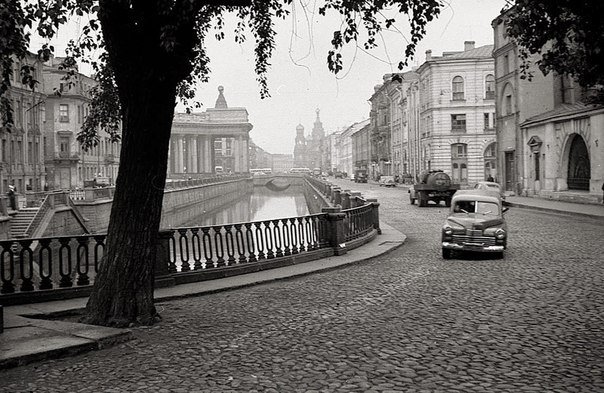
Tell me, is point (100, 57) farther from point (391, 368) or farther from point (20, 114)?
point (20, 114)

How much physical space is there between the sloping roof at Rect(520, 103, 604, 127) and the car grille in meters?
20.4

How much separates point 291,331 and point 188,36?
423cm

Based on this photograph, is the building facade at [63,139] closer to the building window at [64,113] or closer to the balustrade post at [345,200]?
the building window at [64,113]

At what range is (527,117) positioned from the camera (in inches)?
1702

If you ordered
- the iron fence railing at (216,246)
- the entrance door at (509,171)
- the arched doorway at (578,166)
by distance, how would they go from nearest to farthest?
the iron fence railing at (216,246) < the arched doorway at (578,166) < the entrance door at (509,171)

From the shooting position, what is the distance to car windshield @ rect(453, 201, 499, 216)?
1579 centimetres

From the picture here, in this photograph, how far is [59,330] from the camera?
25.0 feet

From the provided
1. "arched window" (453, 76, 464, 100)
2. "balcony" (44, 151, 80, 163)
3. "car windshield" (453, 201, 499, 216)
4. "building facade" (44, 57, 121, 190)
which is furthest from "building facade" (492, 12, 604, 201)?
"balcony" (44, 151, 80, 163)

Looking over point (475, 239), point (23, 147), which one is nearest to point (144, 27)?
point (475, 239)

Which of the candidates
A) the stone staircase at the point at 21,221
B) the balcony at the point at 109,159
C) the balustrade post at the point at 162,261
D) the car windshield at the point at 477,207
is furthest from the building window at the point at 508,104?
the balcony at the point at 109,159

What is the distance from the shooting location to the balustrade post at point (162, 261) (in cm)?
1139

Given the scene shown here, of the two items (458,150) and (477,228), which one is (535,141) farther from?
(477,228)

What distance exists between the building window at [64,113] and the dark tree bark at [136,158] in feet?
223

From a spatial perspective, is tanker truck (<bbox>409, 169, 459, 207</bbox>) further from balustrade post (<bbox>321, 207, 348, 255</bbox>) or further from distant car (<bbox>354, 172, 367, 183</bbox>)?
distant car (<bbox>354, 172, 367, 183</bbox>)
